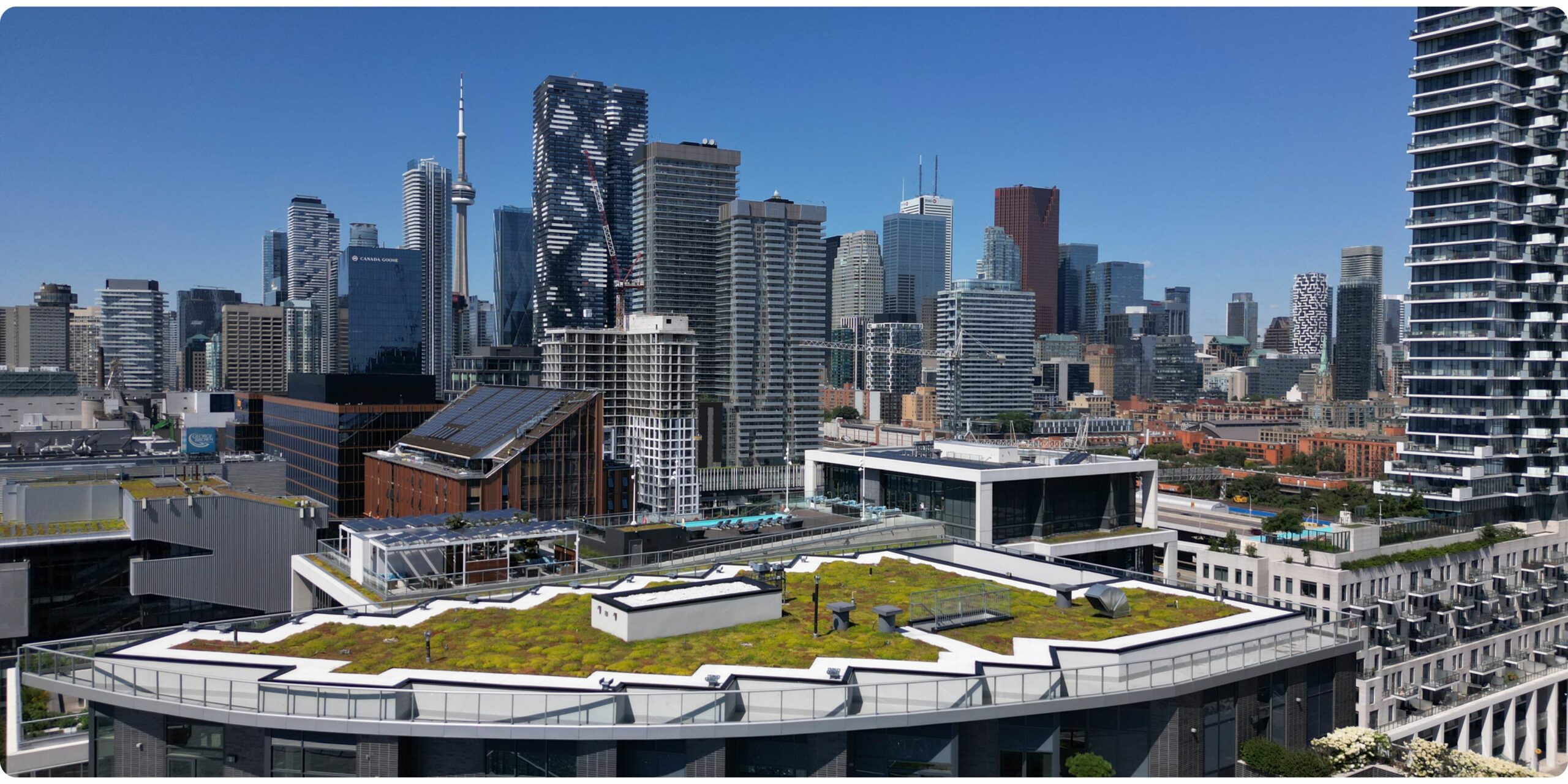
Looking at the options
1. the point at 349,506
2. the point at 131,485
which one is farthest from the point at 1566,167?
the point at 349,506

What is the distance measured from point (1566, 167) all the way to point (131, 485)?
397 feet

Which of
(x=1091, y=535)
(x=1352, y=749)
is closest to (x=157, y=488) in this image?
Result: (x=1352, y=749)

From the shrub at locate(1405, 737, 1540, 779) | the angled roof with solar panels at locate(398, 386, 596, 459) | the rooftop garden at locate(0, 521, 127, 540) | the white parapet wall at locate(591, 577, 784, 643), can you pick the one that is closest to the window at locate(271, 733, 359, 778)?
the white parapet wall at locate(591, 577, 784, 643)

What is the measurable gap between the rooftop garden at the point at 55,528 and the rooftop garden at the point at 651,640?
29.9 m

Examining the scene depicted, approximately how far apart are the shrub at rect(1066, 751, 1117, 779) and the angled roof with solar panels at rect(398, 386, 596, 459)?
61.9 m

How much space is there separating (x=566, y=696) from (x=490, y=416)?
6888 centimetres

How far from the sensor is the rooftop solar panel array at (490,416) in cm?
8650

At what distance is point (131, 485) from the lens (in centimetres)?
6331

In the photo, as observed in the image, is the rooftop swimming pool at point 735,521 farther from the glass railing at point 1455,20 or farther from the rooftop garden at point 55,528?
the glass railing at point 1455,20

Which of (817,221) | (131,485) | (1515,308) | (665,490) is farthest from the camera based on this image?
(817,221)

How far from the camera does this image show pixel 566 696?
27.6 meters

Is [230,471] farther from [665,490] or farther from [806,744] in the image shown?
[806,744]

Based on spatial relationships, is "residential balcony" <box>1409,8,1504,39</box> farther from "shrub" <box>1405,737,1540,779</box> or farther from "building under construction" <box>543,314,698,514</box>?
"building under construction" <box>543,314,698,514</box>

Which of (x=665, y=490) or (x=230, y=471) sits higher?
(x=230, y=471)
